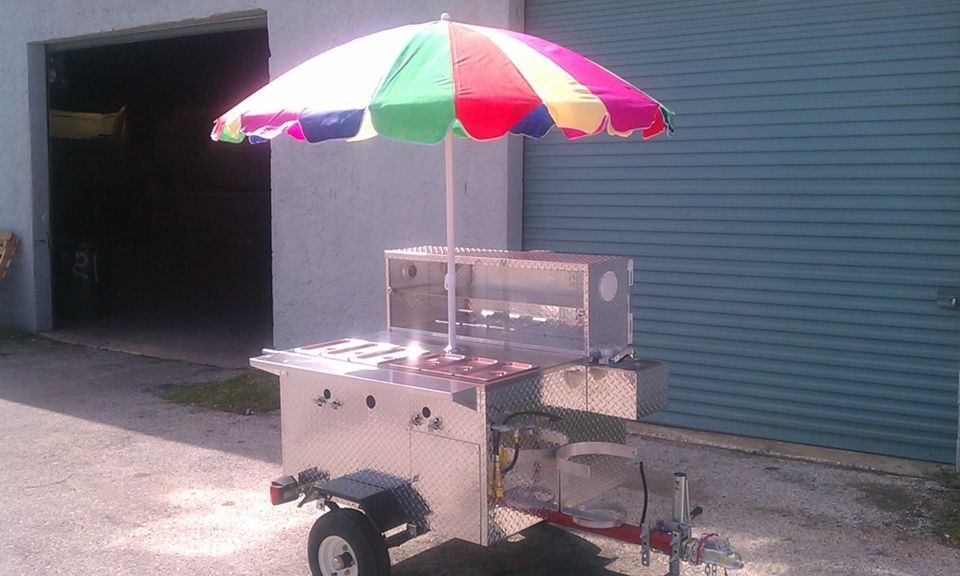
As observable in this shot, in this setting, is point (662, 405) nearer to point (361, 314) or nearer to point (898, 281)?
point (898, 281)

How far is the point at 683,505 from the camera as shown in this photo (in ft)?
13.4

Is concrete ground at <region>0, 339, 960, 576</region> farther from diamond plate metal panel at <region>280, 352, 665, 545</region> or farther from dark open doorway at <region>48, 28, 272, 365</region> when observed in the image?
dark open doorway at <region>48, 28, 272, 365</region>

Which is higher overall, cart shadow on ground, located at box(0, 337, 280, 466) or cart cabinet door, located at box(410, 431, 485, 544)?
cart cabinet door, located at box(410, 431, 485, 544)

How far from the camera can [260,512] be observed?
5773mm

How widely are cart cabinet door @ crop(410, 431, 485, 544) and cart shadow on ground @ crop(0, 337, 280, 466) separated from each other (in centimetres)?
271

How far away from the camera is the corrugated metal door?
627 cm

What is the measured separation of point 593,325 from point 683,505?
3.24 ft

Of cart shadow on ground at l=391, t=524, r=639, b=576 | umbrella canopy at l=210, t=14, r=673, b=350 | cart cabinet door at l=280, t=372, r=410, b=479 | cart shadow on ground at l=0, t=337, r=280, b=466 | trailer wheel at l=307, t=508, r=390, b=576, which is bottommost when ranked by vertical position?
cart shadow on ground at l=391, t=524, r=639, b=576

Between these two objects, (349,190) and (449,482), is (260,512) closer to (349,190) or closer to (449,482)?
(449,482)

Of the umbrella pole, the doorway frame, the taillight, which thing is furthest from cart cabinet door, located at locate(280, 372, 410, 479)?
the doorway frame

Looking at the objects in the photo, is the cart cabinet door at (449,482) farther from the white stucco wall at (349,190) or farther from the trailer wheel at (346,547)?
the white stucco wall at (349,190)

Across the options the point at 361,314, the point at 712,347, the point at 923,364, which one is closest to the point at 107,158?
the point at 361,314

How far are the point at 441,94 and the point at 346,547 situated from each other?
216cm

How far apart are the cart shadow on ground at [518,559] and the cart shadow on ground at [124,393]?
2.11 metres
